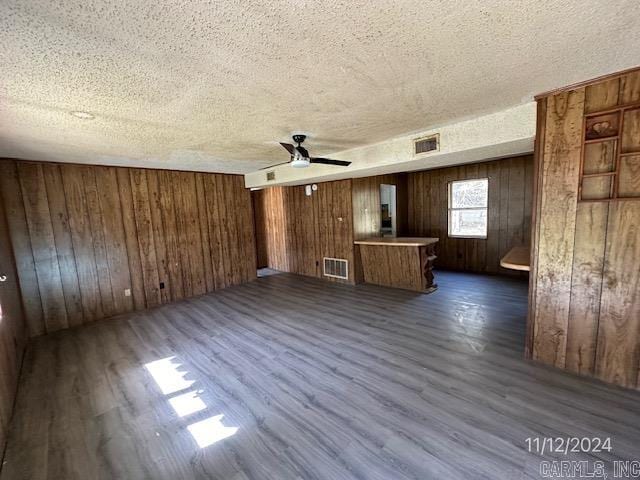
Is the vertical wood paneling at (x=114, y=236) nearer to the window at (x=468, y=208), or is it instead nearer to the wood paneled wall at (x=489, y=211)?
the wood paneled wall at (x=489, y=211)

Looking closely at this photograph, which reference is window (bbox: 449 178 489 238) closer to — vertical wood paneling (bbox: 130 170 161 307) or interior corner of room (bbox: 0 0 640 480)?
interior corner of room (bbox: 0 0 640 480)

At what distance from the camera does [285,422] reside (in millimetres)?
1826

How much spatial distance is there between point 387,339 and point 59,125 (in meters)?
3.69

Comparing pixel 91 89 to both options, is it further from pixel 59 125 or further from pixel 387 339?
pixel 387 339

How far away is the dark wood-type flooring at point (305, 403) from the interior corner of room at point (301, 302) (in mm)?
16

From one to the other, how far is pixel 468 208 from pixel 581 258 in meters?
3.91

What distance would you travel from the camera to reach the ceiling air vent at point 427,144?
9.41ft

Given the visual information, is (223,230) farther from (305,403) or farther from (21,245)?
(305,403)

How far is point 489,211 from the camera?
17.7ft

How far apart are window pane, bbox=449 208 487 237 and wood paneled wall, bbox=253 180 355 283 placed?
105 inches

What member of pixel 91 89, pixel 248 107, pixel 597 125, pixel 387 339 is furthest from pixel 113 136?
pixel 597 125

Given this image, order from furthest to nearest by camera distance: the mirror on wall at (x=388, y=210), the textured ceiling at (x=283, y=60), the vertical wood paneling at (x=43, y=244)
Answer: the mirror on wall at (x=388, y=210) < the vertical wood paneling at (x=43, y=244) < the textured ceiling at (x=283, y=60)

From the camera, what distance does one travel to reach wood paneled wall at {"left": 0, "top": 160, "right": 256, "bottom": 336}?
11.1 feet

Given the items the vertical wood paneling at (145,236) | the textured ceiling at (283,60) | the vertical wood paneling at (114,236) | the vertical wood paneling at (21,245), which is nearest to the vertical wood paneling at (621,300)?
the textured ceiling at (283,60)
